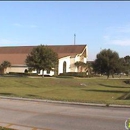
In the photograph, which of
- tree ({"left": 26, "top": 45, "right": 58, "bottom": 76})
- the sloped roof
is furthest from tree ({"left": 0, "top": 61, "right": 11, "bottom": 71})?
tree ({"left": 26, "top": 45, "right": 58, "bottom": 76})

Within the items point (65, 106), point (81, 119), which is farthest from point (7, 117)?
point (65, 106)

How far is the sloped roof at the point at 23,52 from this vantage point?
268 ft

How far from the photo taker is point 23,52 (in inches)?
3450

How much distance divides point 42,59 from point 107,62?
15711mm

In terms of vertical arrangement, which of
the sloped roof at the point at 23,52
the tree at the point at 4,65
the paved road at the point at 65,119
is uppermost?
the sloped roof at the point at 23,52

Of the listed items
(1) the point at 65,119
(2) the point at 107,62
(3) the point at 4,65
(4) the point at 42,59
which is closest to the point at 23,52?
Answer: (3) the point at 4,65

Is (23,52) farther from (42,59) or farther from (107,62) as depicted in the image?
(42,59)

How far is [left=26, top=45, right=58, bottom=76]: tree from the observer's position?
194 ft

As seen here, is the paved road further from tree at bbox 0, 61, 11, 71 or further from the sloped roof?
the sloped roof

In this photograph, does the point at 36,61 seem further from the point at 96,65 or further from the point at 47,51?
the point at 96,65

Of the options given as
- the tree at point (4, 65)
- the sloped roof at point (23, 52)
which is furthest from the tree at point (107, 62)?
the tree at point (4, 65)

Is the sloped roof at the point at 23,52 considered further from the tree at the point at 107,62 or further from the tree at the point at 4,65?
the tree at the point at 107,62

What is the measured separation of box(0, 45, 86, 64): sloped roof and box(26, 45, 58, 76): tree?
18965 millimetres

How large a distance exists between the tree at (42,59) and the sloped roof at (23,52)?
18965 millimetres
